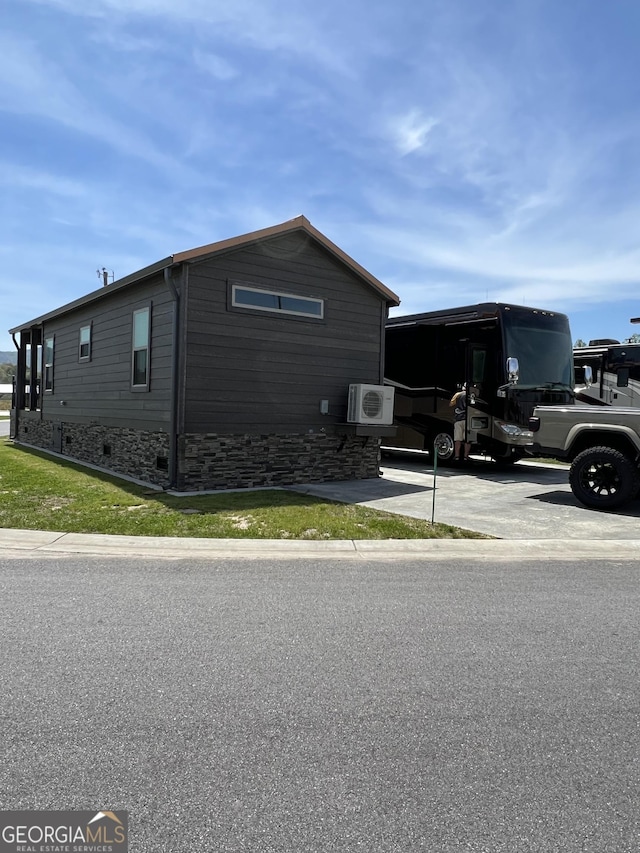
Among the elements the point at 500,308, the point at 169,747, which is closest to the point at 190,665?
the point at 169,747

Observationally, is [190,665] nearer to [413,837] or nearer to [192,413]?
[413,837]

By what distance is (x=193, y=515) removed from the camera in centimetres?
834

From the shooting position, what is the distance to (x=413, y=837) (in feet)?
7.34

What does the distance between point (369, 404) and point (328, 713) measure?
30.8 ft

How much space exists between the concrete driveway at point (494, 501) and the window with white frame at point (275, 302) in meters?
3.36

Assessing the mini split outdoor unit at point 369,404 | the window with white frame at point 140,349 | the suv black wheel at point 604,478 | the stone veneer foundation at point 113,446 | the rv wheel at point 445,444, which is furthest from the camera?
the rv wheel at point 445,444

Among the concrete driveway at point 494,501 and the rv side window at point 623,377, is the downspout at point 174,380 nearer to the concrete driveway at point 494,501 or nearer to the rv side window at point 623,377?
the concrete driveway at point 494,501

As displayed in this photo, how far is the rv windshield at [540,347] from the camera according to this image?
42.9 feet

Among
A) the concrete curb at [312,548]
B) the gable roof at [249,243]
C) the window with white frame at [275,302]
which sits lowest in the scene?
the concrete curb at [312,548]

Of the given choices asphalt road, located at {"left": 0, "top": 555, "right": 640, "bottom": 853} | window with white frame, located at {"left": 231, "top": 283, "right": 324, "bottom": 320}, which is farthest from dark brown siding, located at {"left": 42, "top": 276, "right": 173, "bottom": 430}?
asphalt road, located at {"left": 0, "top": 555, "right": 640, "bottom": 853}

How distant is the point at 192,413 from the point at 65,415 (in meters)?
7.82

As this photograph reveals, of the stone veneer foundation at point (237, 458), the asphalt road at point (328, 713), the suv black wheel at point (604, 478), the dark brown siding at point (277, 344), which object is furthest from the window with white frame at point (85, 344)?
the suv black wheel at point (604, 478)

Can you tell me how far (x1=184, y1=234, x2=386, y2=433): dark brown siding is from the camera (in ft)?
34.5

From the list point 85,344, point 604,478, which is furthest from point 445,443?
point 85,344
